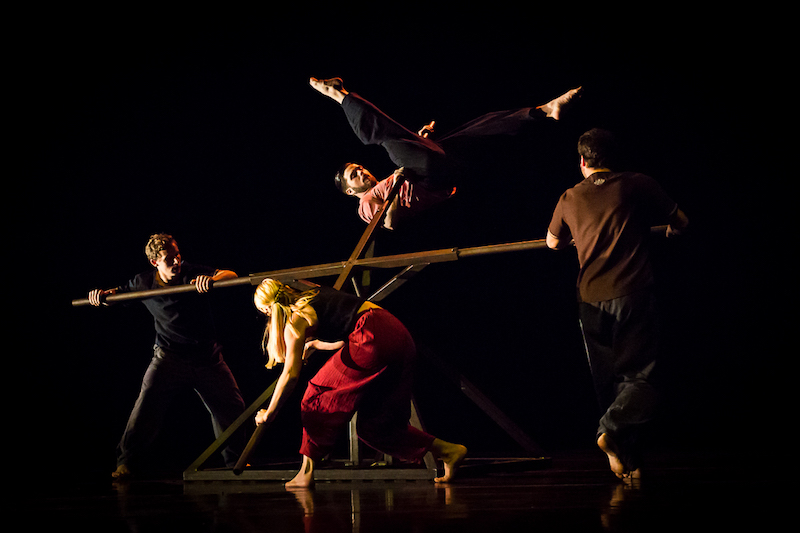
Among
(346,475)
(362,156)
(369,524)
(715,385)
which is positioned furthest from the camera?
(362,156)

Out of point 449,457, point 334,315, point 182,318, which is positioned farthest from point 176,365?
point 449,457

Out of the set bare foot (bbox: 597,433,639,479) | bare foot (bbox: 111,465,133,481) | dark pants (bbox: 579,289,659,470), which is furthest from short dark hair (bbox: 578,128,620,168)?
bare foot (bbox: 111,465,133,481)

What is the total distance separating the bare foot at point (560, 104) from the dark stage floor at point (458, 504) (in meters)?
1.70

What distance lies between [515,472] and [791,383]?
5.88ft

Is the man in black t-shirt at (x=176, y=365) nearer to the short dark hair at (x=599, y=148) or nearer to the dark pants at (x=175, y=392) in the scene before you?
the dark pants at (x=175, y=392)

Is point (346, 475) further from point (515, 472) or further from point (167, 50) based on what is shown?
point (167, 50)

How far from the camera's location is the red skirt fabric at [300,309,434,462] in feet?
Result: 11.2

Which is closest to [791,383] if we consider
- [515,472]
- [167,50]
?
[515,472]

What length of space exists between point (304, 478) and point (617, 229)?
1693mm

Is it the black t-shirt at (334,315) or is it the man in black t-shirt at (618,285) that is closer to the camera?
the man in black t-shirt at (618,285)

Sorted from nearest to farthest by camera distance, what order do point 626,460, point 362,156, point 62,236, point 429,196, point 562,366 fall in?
point 626,460, point 429,196, point 562,366, point 362,156, point 62,236

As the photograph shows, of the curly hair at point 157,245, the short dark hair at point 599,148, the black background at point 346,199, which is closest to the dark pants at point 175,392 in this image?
the curly hair at point 157,245

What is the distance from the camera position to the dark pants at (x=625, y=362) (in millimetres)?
2922

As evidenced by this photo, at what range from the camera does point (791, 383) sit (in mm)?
4375
